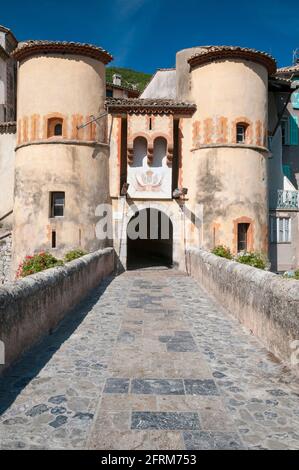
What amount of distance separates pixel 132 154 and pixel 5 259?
8.55 metres

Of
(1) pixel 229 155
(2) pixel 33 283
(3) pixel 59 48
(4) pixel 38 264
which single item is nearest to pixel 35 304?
(2) pixel 33 283

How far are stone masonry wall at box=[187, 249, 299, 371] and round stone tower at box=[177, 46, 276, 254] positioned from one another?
27.3ft

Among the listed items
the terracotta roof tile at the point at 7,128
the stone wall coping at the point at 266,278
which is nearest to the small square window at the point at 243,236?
the stone wall coping at the point at 266,278

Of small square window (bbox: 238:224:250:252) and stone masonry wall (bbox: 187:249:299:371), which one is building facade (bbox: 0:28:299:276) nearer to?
small square window (bbox: 238:224:250:252)

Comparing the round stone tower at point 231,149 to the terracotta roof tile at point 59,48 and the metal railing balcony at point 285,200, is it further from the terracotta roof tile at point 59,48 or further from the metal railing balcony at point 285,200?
the terracotta roof tile at point 59,48

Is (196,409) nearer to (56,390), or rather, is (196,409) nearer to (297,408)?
(297,408)

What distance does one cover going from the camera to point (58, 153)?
17.9 m

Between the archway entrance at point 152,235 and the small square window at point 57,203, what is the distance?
14.1 ft

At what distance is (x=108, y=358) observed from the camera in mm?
5695

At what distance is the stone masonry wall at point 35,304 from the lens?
16.5 ft

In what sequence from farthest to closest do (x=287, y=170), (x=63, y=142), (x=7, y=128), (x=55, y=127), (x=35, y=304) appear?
(x=287, y=170), (x=7, y=128), (x=55, y=127), (x=63, y=142), (x=35, y=304)

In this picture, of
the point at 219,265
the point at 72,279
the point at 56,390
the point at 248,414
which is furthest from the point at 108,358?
the point at 219,265

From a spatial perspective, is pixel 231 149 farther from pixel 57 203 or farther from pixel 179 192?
pixel 57 203

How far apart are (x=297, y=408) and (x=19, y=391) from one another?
121 inches
